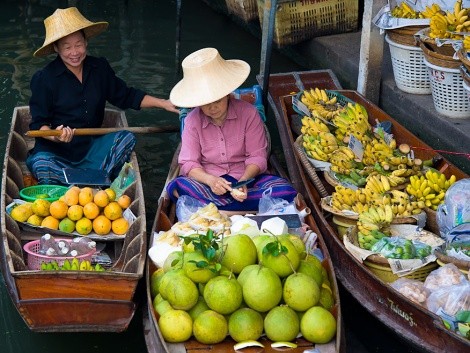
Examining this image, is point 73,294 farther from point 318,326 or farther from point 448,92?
point 448,92

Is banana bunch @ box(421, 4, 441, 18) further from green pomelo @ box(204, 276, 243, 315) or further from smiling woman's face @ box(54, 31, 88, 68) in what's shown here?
green pomelo @ box(204, 276, 243, 315)

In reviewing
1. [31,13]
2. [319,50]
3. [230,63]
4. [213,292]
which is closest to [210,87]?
Result: [230,63]

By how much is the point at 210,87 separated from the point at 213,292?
4.95ft

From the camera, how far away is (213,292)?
3.87 m

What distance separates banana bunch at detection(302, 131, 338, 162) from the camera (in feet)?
18.5

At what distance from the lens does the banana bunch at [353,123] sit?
18.8 feet

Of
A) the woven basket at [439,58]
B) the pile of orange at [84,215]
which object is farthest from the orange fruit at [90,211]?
the woven basket at [439,58]

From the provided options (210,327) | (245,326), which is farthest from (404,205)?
(210,327)

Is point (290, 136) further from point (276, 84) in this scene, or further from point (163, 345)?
point (163, 345)

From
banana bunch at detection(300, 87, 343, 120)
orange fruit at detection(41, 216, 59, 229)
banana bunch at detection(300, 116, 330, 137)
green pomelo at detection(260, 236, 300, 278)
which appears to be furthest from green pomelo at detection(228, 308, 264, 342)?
banana bunch at detection(300, 87, 343, 120)

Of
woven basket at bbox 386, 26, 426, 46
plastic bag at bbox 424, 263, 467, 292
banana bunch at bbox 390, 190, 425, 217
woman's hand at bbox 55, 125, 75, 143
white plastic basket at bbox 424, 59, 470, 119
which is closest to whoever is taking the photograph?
plastic bag at bbox 424, 263, 467, 292

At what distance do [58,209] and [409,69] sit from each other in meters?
3.03

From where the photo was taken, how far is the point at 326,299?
4.09m

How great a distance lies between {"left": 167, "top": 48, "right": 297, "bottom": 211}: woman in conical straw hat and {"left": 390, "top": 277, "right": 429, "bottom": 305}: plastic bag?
1.06 metres
